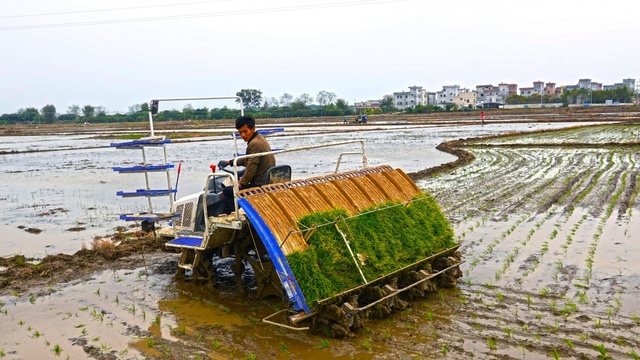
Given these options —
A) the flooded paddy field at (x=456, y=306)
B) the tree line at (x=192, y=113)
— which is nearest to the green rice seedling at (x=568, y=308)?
the flooded paddy field at (x=456, y=306)

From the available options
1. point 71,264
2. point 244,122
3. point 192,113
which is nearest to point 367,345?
point 244,122

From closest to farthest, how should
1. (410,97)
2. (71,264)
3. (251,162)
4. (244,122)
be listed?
(251,162) → (244,122) → (71,264) → (410,97)

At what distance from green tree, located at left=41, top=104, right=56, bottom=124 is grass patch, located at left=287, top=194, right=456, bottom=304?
135 m

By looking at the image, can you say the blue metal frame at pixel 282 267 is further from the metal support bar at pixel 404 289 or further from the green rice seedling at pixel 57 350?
the green rice seedling at pixel 57 350

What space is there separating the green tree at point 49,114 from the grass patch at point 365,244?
135 meters

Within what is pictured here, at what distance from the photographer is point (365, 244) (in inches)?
276

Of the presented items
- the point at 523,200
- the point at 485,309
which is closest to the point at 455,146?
the point at 523,200

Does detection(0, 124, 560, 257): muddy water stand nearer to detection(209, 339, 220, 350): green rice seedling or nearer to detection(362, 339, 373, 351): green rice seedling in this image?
detection(209, 339, 220, 350): green rice seedling

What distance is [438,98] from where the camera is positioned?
168 m

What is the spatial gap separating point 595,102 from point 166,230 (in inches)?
5167

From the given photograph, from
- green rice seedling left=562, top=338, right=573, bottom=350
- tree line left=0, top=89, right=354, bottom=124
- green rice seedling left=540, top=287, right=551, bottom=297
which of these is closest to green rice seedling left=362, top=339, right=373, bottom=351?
green rice seedling left=562, top=338, right=573, bottom=350

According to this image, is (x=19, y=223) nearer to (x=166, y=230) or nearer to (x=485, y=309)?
(x=166, y=230)

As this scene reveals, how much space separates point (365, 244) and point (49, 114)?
138841mm

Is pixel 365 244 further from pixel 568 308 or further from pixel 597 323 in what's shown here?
pixel 597 323
